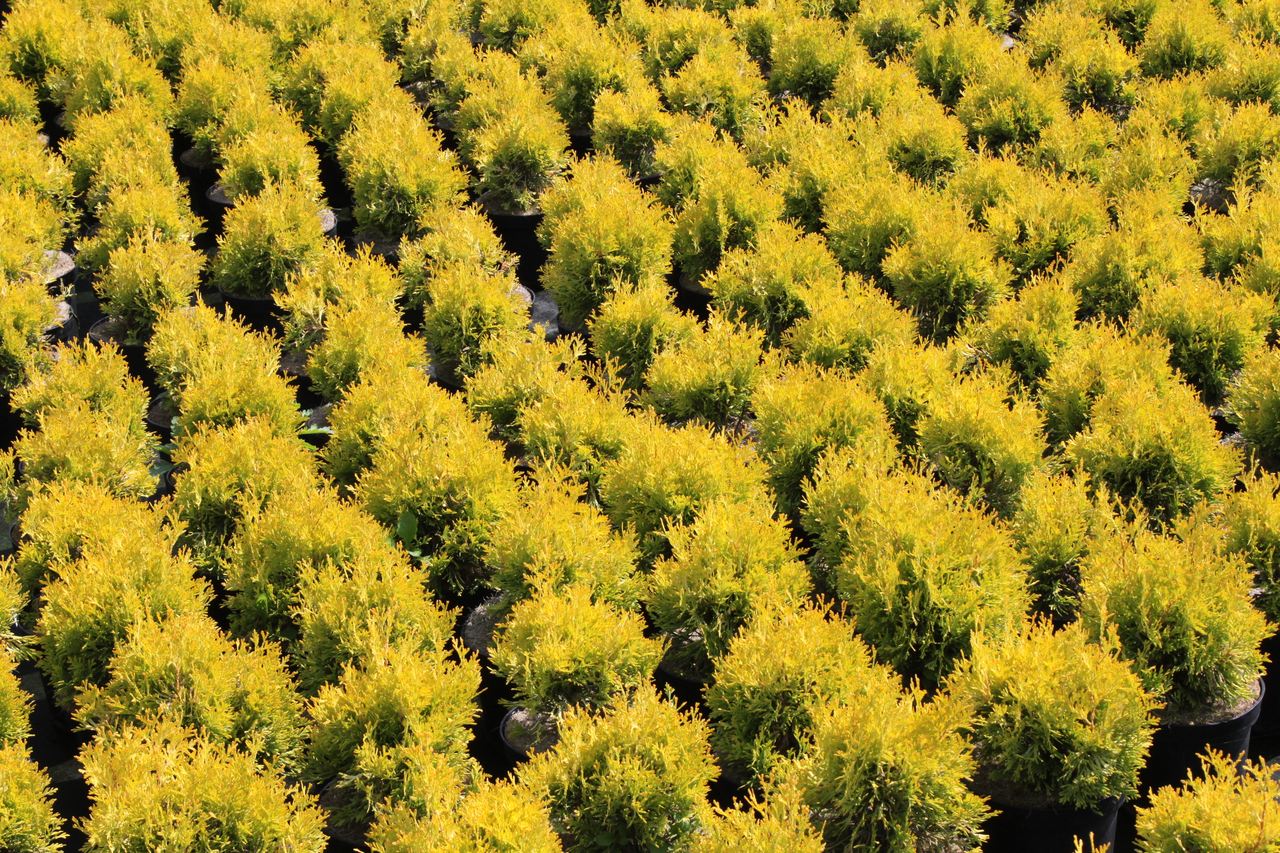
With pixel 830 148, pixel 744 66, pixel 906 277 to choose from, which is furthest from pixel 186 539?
pixel 744 66

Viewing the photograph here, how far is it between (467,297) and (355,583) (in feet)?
8.49

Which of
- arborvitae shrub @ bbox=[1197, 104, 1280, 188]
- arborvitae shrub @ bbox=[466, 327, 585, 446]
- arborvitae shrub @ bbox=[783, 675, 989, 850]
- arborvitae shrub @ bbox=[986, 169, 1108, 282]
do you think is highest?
arborvitae shrub @ bbox=[1197, 104, 1280, 188]

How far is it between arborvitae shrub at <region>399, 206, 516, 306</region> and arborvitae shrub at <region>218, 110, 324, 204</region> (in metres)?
1.06

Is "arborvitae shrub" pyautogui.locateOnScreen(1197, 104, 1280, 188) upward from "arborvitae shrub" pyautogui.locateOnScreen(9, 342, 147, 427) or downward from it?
upward

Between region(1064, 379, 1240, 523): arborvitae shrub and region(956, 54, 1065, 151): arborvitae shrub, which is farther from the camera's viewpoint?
region(956, 54, 1065, 151): arborvitae shrub

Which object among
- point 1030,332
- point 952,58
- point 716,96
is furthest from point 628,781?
point 952,58

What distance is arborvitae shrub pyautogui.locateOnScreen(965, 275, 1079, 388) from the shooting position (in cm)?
766

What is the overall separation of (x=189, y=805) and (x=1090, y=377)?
481 cm

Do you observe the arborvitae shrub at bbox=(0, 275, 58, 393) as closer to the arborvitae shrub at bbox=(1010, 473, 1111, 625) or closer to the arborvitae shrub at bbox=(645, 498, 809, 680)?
the arborvitae shrub at bbox=(645, 498, 809, 680)

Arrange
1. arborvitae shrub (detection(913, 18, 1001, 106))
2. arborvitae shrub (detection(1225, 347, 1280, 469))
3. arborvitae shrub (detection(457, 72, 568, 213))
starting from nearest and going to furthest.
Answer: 1. arborvitae shrub (detection(1225, 347, 1280, 469))
2. arborvitae shrub (detection(457, 72, 568, 213))
3. arborvitae shrub (detection(913, 18, 1001, 106))

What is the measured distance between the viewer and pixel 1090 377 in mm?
7277

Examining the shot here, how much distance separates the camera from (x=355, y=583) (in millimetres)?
5961

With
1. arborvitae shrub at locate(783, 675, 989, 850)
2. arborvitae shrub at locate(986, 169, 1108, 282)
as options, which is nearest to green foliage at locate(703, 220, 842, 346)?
arborvitae shrub at locate(986, 169, 1108, 282)

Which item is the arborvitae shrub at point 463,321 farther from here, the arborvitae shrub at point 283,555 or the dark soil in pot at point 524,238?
the arborvitae shrub at point 283,555
